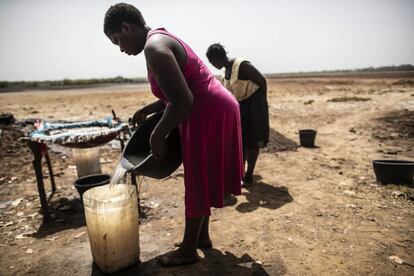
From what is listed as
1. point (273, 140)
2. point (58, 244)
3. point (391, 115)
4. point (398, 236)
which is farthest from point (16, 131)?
point (391, 115)

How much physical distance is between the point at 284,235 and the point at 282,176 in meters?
1.81

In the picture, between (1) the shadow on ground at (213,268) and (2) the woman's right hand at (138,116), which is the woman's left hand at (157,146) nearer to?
(2) the woman's right hand at (138,116)

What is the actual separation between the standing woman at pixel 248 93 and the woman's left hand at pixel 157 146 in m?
2.19

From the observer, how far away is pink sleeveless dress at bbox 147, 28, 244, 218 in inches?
77.4

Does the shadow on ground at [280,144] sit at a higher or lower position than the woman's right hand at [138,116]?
lower

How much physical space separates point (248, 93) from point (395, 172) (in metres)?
2.19

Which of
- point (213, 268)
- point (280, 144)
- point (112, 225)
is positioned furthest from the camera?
point (280, 144)

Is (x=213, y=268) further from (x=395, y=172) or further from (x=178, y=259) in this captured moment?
(x=395, y=172)

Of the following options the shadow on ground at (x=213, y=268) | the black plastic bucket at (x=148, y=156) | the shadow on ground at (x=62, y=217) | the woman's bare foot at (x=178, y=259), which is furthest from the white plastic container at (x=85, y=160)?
the woman's bare foot at (x=178, y=259)

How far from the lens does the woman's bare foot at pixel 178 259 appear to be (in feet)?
7.97

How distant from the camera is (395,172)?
3.86 meters

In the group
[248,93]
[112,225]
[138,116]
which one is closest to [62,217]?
[112,225]

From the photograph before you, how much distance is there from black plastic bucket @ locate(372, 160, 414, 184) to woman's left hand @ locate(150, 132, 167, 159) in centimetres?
333

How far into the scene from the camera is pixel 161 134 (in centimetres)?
181
